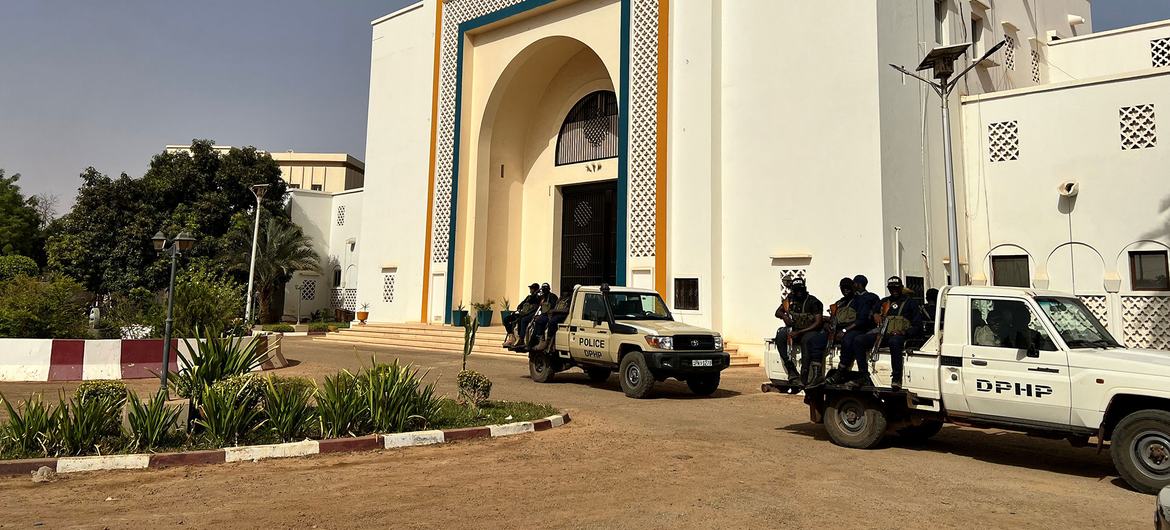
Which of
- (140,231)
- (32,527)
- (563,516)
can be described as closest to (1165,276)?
(563,516)

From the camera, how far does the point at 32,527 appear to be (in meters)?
4.45

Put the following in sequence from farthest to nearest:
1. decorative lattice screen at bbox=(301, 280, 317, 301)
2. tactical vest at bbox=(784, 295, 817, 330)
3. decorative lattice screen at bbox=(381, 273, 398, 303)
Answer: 1. decorative lattice screen at bbox=(301, 280, 317, 301)
2. decorative lattice screen at bbox=(381, 273, 398, 303)
3. tactical vest at bbox=(784, 295, 817, 330)

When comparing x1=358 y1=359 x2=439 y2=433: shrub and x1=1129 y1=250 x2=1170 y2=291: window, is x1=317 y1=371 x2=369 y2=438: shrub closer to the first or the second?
→ x1=358 y1=359 x2=439 y2=433: shrub

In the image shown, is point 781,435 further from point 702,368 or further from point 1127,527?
point 1127,527

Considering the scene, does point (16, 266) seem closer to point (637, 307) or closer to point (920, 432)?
point (637, 307)

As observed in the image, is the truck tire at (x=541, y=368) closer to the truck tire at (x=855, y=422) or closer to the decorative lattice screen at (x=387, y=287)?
the truck tire at (x=855, y=422)

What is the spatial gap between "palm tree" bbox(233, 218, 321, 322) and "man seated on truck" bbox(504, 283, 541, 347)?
855 inches

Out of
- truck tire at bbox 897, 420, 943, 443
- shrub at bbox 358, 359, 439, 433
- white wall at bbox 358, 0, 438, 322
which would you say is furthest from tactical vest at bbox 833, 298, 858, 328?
white wall at bbox 358, 0, 438, 322

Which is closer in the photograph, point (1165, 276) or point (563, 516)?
point (563, 516)

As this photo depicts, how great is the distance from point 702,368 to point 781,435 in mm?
2802

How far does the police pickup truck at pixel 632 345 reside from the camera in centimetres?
1092

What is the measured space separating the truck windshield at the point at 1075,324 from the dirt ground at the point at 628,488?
121 centimetres

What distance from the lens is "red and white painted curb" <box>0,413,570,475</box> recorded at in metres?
5.90

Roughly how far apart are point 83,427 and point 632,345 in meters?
7.22
